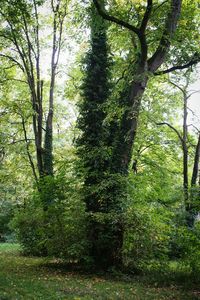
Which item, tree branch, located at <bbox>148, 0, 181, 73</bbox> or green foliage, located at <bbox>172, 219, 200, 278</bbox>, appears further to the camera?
tree branch, located at <bbox>148, 0, 181, 73</bbox>

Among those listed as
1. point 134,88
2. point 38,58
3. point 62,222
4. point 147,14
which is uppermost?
point 38,58

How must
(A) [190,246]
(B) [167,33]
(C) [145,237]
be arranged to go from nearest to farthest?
(A) [190,246] → (C) [145,237] → (B) [167,33]

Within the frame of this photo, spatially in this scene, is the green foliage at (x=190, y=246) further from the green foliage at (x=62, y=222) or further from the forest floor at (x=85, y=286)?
the green foliage at (x=62, y=222)

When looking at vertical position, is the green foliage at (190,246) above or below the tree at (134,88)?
below

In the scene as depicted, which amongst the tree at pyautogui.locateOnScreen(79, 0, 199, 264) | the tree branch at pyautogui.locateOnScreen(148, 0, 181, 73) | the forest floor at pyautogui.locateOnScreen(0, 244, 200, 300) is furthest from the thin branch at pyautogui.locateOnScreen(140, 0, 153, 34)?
the forest floor at pyautogui.locateOnScreen(0, 244, 200, 300)

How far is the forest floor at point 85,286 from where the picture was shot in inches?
303

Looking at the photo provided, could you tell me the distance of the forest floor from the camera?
770cm

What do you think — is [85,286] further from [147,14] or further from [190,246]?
[147,14]

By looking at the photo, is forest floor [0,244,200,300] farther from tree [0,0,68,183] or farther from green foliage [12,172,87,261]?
tree [0,0,68,183]

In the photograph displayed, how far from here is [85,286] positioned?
29.5ft

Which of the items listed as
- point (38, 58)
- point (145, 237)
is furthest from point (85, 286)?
point (38, 58)

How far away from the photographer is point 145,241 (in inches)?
436

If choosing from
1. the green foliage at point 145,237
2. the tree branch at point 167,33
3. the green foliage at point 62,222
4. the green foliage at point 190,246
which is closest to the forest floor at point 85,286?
the green foliage at point 190,246

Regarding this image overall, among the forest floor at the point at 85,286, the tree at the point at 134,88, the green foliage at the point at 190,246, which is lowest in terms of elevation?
the forest floor at the point at 85,286
